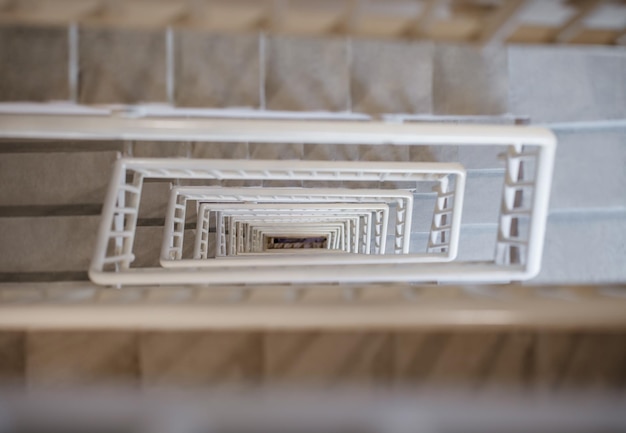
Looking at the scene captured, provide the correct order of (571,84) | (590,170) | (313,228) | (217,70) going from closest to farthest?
(217,70) < (571,84) < (590,170) < (313,228)

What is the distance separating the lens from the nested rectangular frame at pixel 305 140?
1.66 m

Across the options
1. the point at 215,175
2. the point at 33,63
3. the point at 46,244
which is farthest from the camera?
the point at 46,244

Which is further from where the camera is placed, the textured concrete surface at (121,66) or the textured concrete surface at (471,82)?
the textured concrete surface at (471,82)

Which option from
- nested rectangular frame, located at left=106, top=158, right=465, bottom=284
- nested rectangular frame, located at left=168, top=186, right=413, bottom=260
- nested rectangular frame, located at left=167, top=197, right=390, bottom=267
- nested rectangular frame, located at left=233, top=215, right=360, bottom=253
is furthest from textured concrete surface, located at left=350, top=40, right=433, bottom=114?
nested rectangular frame, located at left=233, top=215, right=360, bottom=253

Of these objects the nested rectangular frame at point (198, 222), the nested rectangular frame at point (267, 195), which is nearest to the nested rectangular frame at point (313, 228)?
the nested rectangular frame at point (198, 222)

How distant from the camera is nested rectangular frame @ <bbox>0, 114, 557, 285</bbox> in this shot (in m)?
1.66

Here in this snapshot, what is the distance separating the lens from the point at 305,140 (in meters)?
1.81

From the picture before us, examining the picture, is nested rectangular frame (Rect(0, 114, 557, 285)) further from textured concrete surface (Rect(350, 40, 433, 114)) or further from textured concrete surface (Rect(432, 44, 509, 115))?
textured concrete surface (Rect(350, 40, 433, 114))

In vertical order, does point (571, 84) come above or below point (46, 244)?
above

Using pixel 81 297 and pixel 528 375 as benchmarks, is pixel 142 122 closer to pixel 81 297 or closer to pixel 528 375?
pixel 81 297

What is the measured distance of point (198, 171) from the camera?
271 centimetres

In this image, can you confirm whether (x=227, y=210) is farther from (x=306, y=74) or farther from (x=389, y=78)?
(x=389, y=78)

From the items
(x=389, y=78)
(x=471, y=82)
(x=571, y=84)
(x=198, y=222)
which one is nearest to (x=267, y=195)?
(x=198, y=222)

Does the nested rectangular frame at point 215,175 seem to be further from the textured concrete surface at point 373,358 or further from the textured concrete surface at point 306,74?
the textured concrete surface at point 373,358
